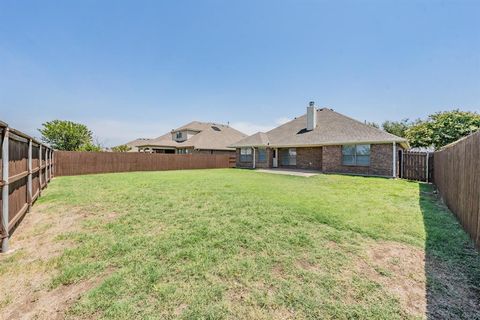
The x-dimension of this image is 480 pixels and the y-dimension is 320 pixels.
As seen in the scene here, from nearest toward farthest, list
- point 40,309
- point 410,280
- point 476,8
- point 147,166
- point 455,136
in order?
point 40,309
point 410,280
point 476,8
point 147,166
point 455,136

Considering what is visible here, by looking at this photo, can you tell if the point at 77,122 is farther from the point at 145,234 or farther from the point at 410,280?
the point at 410,280

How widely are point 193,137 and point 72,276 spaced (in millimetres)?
28074

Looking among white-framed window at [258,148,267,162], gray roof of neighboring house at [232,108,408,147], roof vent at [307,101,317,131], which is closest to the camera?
gray roof of neighboring house at [232,108,408,147]

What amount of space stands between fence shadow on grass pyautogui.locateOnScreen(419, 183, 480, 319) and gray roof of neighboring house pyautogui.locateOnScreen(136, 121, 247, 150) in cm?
2329

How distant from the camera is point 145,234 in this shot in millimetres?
4270

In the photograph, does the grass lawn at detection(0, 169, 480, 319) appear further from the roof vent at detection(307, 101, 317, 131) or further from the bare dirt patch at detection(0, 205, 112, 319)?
the roof vent at detection(307, 101, 317, 131)

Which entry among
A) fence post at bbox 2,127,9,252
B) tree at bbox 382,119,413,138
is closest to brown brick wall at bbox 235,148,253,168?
fence post at bbox 2,127,9,252

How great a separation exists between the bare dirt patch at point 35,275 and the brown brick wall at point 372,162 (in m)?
16.4

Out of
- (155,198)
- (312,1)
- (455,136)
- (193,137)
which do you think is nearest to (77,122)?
(193,137)

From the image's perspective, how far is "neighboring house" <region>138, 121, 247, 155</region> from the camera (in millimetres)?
28391

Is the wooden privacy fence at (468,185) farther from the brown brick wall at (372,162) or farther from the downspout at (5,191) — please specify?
the brown brick wall at (372,162)

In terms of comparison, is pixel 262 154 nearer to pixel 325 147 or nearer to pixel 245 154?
pixel 245 154

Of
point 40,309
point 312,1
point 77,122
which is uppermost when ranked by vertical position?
point 312,1

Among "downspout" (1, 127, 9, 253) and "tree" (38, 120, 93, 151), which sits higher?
"tree" (38, 120, 93, 151)
